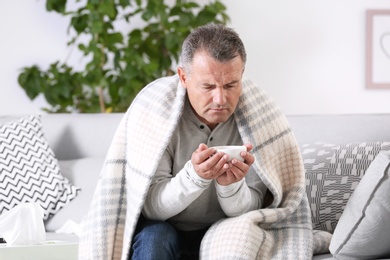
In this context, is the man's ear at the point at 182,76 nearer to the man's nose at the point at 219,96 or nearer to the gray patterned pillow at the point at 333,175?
the man's nose at the point at 219,96

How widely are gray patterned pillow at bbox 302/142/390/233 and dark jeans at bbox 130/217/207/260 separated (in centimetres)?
42

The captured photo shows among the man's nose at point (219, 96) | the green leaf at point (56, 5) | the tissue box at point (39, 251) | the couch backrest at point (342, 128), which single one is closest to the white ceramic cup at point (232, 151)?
the man's nose at point (219, 96)

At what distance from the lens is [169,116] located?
2.32 m

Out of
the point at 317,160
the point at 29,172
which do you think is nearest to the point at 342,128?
the point at 317,160

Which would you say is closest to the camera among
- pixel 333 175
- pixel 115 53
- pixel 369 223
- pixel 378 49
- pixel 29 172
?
pixel 369 223

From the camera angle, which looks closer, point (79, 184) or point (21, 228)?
point (21, 228)

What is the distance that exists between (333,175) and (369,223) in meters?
0.57

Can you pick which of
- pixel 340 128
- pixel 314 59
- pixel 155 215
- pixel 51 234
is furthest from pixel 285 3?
pixel 155 215

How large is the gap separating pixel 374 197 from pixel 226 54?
0.53 m

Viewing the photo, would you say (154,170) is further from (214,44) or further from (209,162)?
(214,44)

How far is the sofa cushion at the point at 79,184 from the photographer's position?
9.70 feet

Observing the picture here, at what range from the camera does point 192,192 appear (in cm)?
211

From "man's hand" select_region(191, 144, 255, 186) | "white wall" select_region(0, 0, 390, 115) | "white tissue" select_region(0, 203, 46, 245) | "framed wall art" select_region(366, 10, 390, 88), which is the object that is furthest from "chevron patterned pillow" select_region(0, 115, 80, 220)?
"framed wall art" select_region(366, 10, 390, 88)

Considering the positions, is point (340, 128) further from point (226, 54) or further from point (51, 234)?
point (51, 234)
